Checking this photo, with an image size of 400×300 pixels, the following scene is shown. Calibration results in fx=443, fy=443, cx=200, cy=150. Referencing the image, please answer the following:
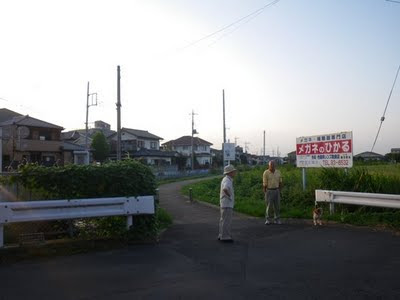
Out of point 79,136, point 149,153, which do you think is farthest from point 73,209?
point 79,136

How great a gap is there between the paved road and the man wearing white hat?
26 centimetres

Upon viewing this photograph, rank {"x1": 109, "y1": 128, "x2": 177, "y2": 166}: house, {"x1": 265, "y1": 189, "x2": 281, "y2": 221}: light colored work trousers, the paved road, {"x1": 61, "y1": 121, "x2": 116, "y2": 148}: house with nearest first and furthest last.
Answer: the paved road
{"x1": 265, "y1": 189, "x2": 281, "y2": 221}: light colored work trousers
{"x1": 61, "y1": 121, "x2": 116, "y2": 148}: house
{"x1": 109, "y1": 128, "x2": 177, "y2": 166}: house

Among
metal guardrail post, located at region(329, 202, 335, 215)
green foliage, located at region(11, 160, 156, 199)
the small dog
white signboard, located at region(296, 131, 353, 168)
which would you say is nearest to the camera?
green foliage, located at region(11, 160, 156, 199)

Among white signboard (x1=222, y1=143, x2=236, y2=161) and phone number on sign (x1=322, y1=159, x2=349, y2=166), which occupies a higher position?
white signboard (x1=222, y1=143, x2=236, y2=161)

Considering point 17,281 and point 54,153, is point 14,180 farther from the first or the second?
point 54,153

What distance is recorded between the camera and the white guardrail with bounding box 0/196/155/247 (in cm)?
725

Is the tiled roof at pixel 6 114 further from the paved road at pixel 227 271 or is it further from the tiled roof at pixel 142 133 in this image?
the paved road at pixel 227 271

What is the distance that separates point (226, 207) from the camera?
29.1 feet

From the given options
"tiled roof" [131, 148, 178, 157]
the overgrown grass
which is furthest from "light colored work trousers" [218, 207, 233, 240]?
"tiled roof" [131, 148, 178, 157]

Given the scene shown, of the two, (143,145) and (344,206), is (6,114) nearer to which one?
(143,145)

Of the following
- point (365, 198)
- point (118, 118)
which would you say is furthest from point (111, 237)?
point (118, 118)

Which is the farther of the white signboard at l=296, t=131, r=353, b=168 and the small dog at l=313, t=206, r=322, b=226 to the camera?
the white signboard at l=296, t=131, r=353, b=168

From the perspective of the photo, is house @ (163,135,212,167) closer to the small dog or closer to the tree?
the tree

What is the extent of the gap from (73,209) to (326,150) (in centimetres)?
948
